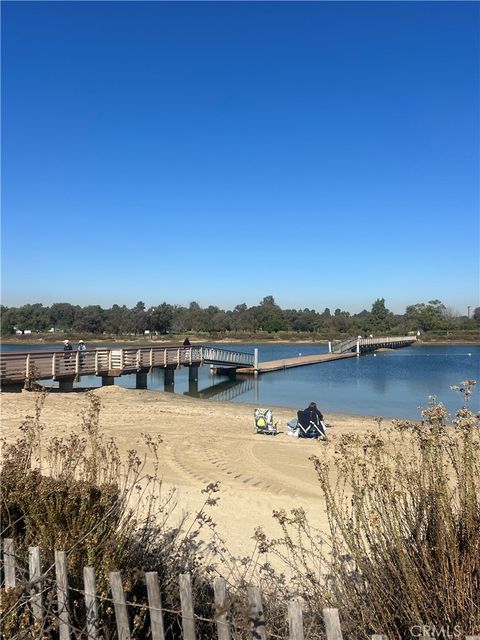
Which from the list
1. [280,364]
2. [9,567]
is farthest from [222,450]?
[280,364]

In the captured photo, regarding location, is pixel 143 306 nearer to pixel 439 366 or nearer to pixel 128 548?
pixel 439 366

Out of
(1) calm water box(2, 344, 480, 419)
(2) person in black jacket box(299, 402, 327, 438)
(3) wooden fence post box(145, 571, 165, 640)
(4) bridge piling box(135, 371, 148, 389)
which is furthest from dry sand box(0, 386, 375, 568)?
(4) bridge piling box(135, 371, 148, 389)

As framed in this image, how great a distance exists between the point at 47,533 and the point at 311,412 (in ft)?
33.6

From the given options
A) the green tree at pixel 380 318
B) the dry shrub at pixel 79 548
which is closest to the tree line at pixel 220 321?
the green tree at pixel 380 318

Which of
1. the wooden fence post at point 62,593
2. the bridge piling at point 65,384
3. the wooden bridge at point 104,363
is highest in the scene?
the wooden fence post at point 62,593

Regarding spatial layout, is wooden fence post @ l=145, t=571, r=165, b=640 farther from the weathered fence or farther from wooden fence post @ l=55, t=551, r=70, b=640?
wooden fence post @ l=55, t=551, r=70, b=640

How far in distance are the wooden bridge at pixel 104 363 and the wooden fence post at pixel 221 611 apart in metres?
10.8

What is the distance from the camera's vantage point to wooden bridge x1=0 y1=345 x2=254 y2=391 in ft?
63.0

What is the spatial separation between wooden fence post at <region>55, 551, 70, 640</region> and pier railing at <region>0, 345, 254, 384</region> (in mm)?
10862

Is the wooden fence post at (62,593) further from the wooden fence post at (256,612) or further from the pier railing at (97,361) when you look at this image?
the pier railing at (97,361)

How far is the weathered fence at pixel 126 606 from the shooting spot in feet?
6.86

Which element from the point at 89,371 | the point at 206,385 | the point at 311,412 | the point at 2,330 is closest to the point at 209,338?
the point at 2,330

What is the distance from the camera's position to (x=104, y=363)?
81.7 ft

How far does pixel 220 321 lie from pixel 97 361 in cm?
9443
